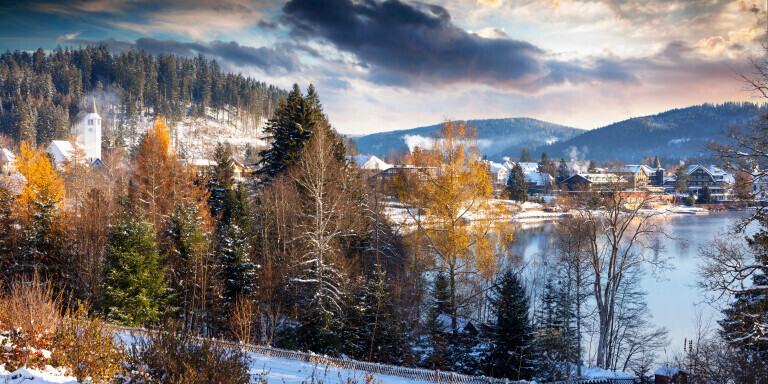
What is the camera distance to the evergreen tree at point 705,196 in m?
76.7

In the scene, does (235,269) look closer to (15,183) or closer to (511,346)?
(511,346)

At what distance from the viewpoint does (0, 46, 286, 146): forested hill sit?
11019 centimetres

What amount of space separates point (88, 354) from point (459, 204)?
13.3m

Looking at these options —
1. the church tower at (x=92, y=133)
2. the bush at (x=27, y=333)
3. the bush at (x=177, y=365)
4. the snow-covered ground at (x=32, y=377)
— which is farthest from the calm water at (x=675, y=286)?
the church tower at (x=92, y=133)

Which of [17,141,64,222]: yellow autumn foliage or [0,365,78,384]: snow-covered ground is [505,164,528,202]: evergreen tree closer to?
[17,141,64,222]: yellow autumn foliage

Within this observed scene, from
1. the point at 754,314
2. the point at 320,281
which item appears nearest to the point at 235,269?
the point at 320,281

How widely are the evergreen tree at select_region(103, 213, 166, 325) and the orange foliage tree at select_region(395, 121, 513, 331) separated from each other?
1093 centimetres

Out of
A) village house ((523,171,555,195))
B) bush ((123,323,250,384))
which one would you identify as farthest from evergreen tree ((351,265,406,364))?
village house ((523,171,555,195))

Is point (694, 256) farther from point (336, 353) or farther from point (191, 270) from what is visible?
point (191, 270)

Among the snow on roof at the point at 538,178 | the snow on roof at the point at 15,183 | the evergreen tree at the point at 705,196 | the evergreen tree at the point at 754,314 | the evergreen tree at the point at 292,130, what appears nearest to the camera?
the evergreen tree at the point at 754,314

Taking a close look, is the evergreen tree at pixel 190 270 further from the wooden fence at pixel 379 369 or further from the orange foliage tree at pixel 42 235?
the orange foliage tree at pixel 42 235

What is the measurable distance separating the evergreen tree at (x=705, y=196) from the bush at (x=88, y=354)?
309 ft

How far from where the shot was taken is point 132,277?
1580 cm

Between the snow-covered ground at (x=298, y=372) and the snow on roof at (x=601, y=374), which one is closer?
the snow-covered ground at (x=298, y=372)
